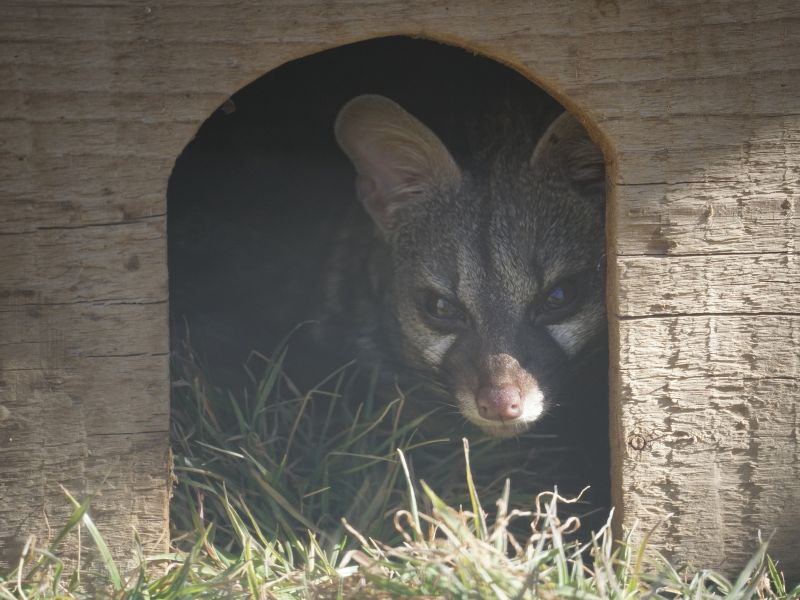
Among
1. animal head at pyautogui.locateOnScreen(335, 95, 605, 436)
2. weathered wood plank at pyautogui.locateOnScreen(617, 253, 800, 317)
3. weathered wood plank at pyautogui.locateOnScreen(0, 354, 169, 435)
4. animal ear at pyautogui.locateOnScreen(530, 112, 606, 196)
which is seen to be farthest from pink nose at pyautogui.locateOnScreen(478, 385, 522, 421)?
weathered wood plank at pyautogui.locateOnScreen(0, 354, 169, 435)

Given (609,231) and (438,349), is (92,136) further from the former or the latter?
(438,349)

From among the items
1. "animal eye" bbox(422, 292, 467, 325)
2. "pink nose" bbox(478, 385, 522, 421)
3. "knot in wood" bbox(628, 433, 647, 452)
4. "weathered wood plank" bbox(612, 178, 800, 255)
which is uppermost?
"weathered wood plank" bbox(612, 178, 800, 255)

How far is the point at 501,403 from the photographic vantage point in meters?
3.42

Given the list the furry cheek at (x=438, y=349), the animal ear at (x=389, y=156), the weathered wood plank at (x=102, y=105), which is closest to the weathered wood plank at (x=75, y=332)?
the weathered wood plank at (x=102, y=105)

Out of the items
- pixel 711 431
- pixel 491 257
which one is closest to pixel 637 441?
pixel 711 431

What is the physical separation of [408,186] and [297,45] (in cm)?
146

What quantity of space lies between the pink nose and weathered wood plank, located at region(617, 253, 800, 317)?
0.58 meters

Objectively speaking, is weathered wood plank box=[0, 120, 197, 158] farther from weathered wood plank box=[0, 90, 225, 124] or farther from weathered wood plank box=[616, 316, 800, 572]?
weathered wood plank box=[616, 316, 800, 572]

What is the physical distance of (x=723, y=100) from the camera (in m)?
2.98

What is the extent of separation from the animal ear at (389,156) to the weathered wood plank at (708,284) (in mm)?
1257

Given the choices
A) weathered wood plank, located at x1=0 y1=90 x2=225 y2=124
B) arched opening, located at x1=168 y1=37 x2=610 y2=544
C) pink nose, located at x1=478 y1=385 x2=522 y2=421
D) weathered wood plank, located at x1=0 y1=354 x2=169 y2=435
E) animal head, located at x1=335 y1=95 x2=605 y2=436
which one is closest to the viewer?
weathered wood plank, located at x1=0 y1=90 x2=225 y2=124

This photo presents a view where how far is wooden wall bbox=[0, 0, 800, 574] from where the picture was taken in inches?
110

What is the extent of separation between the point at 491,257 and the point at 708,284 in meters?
0.97

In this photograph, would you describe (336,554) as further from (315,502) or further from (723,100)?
(723,100)
